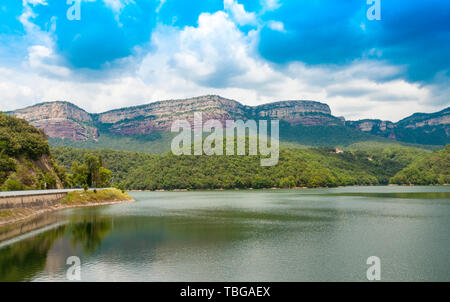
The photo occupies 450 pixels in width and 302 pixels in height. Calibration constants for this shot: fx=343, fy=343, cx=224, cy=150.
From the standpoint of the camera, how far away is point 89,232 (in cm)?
3975

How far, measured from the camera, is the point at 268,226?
43219 mm

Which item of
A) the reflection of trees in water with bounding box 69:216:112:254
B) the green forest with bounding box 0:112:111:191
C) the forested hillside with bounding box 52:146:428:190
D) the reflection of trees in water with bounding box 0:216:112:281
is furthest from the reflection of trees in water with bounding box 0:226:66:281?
the forested hillside with bounding box 52:146:428:190

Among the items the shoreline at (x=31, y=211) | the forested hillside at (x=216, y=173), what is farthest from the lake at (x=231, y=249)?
the forested hillside at (x=216, y=173)

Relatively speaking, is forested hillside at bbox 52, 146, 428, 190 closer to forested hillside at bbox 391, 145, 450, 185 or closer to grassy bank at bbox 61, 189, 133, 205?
forested hillside at bbox 391, 145, 450, 185

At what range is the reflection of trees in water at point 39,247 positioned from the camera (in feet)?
77.1

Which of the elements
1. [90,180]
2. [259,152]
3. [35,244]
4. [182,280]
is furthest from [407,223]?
[259,152]

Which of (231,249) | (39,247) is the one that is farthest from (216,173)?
(231,249)

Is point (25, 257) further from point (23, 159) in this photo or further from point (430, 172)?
point (430, 172)

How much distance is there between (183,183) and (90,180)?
7709 cm

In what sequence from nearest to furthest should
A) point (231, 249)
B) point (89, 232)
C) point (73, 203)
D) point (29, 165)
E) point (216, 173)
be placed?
point (231, 249), point (89, 232), point (73, 203), point (29, 165), point (216, 173)

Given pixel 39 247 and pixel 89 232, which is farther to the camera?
pixel 89 232

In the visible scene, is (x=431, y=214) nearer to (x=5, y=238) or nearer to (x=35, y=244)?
(x=35, y=244)

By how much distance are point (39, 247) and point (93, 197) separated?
163ft

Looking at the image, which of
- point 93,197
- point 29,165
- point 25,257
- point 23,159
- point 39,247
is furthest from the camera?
point 93,197
